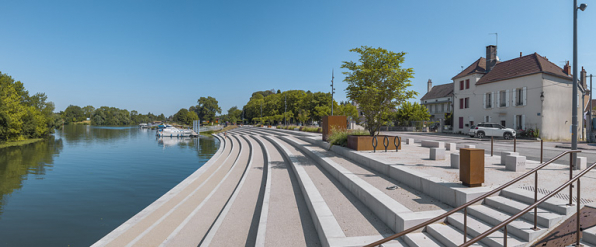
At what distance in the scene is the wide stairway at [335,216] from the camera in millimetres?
3982

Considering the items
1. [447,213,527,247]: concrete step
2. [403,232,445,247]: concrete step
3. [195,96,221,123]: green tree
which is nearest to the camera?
[447,213,527,247]: concrete step

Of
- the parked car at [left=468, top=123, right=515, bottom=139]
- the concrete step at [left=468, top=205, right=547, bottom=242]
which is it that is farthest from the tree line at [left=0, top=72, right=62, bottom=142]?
the parked car at [left=468, top=123, right=515, bottom=139]

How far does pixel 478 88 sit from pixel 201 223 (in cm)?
3448

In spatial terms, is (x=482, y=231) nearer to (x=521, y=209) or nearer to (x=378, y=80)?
(x=521, y=209)

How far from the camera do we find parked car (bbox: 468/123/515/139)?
24.1 metres

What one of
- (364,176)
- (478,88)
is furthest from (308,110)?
(364,176)

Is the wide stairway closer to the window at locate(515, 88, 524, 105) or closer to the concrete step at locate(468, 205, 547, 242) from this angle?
the concrete step at locate(468, 205, 547, 242)

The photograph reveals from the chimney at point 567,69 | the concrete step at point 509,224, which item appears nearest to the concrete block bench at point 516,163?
the concrete step at point 509,224

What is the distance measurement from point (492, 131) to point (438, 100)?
33169 millimetres

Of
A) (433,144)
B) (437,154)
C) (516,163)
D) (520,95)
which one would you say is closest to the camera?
(516,163)

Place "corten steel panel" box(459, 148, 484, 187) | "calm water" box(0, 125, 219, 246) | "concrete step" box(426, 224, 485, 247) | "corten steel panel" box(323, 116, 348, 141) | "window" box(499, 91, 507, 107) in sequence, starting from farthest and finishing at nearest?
"window" box(499, 91, 507, 107)
"corten steel panel" box(323, 116, 348, 141)
"calm water" box(0, 125, 219, 246)
"corten steel panel" box(459, 148, 484, 187)
"concrete step" box(426, 224, 485, 247)

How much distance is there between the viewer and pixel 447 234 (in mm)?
3971

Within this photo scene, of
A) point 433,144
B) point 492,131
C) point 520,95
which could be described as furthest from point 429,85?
point 433,144

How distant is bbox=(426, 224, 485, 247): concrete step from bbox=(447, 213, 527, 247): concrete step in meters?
0.10
